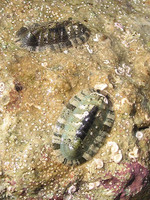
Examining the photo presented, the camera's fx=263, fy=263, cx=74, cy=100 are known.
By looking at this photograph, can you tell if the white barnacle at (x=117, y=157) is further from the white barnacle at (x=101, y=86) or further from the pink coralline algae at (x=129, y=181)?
the white barnacle at (x=101, y=86)

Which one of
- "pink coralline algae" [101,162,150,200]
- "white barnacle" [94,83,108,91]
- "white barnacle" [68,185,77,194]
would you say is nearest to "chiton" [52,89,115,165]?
"white barnacle" [94,83,108,91]

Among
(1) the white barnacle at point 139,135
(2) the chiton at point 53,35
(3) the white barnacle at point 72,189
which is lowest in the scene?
(3) the white barnacle at point 72,189

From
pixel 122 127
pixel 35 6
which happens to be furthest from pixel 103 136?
pixel 35 6

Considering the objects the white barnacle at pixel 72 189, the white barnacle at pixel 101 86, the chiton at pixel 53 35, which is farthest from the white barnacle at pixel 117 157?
the chiton at pixel 53 35

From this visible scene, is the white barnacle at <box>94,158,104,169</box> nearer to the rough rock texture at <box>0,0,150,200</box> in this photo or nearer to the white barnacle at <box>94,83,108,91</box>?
the rough rock texture at <box>0,0,150,200</box>

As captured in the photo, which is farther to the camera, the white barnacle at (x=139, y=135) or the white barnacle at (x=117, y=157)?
the white barnacle at (x=139, y=135)

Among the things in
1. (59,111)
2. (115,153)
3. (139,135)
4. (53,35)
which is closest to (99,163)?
(115,153)

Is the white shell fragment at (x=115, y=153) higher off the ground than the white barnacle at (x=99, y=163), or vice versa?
the white shell fragment at (x=115, y=153)
